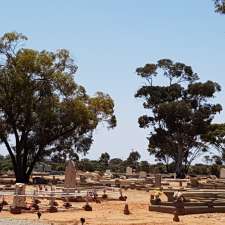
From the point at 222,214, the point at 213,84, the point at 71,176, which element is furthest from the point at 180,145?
the point at 222,214

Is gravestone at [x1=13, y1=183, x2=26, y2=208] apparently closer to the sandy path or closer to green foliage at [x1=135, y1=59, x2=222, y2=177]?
the sandy path

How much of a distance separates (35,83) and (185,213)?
2901cm

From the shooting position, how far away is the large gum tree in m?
49.0

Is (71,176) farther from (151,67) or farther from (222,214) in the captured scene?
(151,67)

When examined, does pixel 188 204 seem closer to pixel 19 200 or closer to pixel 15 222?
pixel 19 200

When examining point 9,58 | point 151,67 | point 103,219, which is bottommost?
point 103,219

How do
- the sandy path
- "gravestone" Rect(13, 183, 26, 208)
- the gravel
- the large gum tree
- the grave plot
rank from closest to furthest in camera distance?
1. the gravel
2. the sandy path
3. the grave plot
4. "gravestone" Rect(13, 183, 26, 208)
5. the large gum tree

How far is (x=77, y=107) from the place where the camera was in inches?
1989

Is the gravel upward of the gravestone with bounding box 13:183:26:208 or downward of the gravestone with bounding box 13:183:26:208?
downward

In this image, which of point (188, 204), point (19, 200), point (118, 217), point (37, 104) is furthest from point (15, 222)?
point (37, 104)

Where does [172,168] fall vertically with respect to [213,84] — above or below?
below

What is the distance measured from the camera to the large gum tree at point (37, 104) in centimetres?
4897

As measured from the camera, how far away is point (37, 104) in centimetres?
5000

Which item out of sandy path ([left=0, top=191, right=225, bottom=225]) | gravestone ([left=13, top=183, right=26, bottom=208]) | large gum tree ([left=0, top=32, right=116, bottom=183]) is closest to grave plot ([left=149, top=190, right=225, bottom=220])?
sandy path ([left=0, top=191, right=225, bottom=225])
